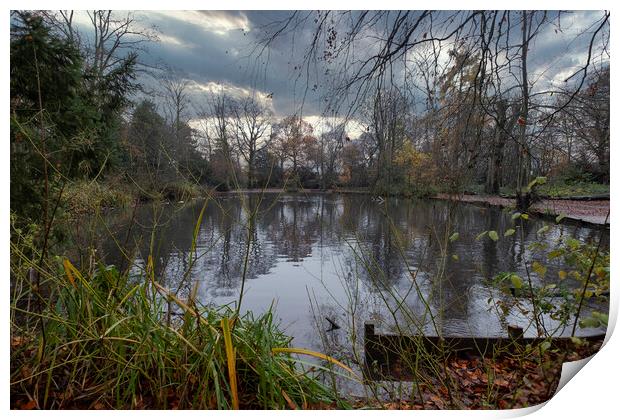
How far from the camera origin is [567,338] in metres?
1.24

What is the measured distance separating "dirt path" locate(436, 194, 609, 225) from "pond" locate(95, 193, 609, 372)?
0.05 meters

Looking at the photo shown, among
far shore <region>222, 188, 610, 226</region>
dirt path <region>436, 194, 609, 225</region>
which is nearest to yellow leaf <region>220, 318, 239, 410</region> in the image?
far shore <region>222, 188, 610, 226</region>

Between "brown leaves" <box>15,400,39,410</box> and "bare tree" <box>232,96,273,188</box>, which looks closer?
"brown leaves" <box>15,400,39,410</box>

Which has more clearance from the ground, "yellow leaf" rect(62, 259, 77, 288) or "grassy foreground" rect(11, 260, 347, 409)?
"yellow leaf" rect(62, 259, 77, 288)

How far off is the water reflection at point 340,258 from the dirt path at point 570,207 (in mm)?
64

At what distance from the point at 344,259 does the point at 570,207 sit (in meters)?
1.33

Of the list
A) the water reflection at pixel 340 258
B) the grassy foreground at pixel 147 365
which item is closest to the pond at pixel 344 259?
the water reflection at pixel 340 258

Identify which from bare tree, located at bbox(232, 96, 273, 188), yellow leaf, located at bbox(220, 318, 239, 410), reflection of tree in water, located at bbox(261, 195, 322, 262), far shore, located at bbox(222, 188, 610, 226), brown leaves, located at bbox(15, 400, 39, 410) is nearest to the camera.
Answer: yellow leaf, located at bbox(220, 318, 239, 410)

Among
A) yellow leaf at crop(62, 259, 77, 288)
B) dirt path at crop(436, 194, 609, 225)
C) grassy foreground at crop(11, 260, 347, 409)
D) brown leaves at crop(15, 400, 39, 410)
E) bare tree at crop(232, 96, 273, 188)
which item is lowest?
brown leaves at crop(15, 400, 39, 410)

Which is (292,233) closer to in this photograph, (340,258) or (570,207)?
(340,258)

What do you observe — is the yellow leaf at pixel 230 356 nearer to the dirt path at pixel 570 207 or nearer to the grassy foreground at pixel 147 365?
the grassy foreground at pixel 147 365

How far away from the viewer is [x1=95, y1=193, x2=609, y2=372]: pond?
1.37 meters

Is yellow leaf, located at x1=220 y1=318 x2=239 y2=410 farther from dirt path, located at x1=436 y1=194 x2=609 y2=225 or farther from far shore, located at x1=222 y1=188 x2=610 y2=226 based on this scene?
dirt path, located at x1=436 y1=194 x2=609 y2=225

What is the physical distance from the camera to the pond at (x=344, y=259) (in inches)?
53.9
